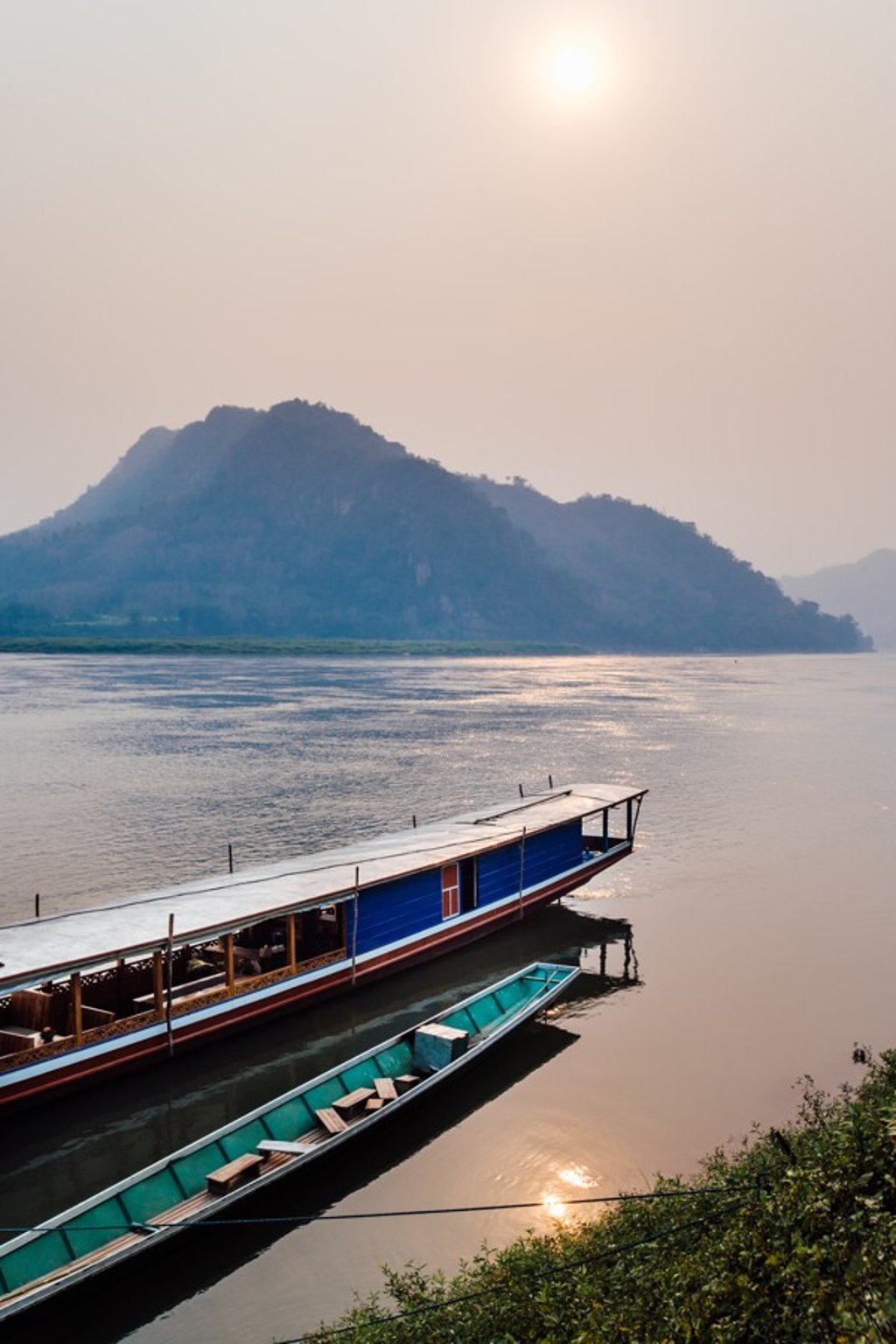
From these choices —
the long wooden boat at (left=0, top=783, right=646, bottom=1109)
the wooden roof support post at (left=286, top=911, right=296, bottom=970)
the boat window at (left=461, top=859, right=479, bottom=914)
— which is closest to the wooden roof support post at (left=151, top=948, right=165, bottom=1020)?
the long wooden boat at (left=0, top=783, right=646, bottom=1109)

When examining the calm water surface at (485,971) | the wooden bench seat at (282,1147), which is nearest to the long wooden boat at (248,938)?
the calm water surface at (485,971)

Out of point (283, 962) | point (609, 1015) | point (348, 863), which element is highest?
point (348, 863)

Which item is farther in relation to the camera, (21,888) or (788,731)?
(788,731)

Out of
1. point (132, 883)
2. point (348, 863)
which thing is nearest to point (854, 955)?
point (348, 863)

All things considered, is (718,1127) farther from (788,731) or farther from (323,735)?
(788,731)

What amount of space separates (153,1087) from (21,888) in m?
18.1

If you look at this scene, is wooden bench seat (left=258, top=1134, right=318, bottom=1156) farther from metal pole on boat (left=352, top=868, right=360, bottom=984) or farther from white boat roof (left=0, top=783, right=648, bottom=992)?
metal pole on boat (left=352, top=868, right=360, bottom=984)

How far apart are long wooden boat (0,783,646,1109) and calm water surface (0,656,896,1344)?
1337mm

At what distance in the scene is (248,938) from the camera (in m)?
26.1

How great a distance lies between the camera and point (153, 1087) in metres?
21.3

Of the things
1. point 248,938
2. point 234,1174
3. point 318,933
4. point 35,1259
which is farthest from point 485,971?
point 35,1259

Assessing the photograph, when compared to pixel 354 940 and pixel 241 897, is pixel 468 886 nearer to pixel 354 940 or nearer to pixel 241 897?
pixel 354 940

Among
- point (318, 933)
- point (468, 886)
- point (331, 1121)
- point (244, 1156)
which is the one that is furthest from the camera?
point (468, 886)

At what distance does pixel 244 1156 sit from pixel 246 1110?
4.55m
